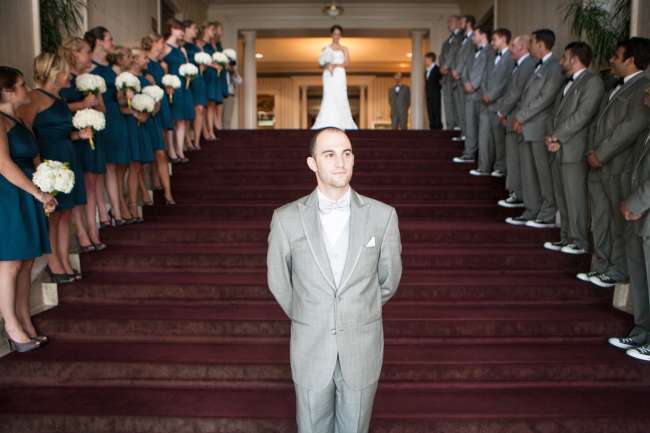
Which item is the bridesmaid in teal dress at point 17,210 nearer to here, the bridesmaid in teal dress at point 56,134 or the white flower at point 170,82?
the bridesmaid in teal dress at point 56,134

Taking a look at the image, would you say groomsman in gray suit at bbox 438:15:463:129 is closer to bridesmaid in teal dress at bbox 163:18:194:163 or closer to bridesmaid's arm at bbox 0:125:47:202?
bridesmaid in teal dress at bbox 163:18:194:163

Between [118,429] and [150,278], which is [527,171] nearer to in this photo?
[150,278]

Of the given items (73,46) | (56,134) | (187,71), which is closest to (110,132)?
(73,46)

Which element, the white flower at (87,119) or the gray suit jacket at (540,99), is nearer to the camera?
the white flower at (87,119)

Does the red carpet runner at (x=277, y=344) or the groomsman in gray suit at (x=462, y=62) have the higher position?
the groomsman in gray suit at (x=462, y=62)

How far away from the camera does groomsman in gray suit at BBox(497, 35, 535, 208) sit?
641 cm

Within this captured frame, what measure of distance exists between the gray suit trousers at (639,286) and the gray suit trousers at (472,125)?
398 centimetres

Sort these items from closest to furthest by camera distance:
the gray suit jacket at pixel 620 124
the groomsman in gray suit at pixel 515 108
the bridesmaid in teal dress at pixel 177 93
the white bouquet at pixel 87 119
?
the gray suit jacket at pixel 620 124 < the white bouquet at pixel 87 119 < the groomsman in gray suit at pixel 515 108 < the bridesmaid in teal dress at pixel 177 93

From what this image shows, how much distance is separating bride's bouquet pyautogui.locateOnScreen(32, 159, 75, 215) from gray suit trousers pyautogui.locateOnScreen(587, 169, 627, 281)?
13.4 feet

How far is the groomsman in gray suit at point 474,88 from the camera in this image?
305 inches

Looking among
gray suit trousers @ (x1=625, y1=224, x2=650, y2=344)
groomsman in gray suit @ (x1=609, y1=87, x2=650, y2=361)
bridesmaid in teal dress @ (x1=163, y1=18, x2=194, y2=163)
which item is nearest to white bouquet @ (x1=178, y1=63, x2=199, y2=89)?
bridesmaid in teal dress @ (x1=163, y1=18, x2=194, y2=163)

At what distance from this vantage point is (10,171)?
11.8 ft

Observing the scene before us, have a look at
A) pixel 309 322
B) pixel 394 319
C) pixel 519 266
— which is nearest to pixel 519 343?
pixel 394 319

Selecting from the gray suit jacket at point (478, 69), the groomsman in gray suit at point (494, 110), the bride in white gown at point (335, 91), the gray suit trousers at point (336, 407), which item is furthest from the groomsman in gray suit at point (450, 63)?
the gray suit trousers at point (336, 407)
